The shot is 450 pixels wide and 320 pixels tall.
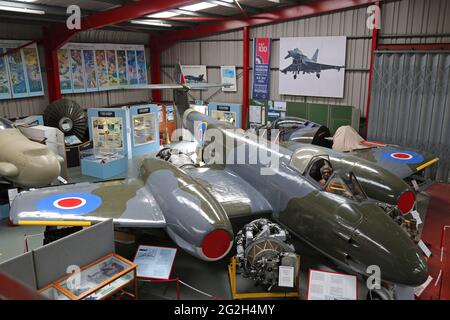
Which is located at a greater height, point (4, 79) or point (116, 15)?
point (116, 15)

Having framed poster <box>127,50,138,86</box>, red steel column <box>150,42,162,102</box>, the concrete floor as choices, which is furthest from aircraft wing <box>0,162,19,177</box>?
red steel column <box>150,42,162,102</box>

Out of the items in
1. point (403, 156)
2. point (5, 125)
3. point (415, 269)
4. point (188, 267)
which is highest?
point (5, 125)

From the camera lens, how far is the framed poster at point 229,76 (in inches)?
675

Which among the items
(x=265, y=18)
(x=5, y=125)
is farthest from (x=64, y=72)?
(x=265, y=18)

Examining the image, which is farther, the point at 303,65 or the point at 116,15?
the point at 303,65

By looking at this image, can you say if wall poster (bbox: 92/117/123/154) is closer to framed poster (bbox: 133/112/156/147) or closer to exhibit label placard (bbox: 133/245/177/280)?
framed poster (bbox: 133/112/156/147)

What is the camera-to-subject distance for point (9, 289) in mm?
1096

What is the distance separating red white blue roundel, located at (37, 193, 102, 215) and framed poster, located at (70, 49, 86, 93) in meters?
10.5

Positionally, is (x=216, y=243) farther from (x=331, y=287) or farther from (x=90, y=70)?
(x=90, y=70)

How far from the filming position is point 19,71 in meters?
13.6

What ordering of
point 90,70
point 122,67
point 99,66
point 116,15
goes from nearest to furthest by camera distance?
point 116,15 < point 90,70 < point 99,66 < point 122,67

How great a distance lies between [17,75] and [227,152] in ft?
32.2

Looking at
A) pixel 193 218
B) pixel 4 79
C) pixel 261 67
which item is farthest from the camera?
pixel 261 67

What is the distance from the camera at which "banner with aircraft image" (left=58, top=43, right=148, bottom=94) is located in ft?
50.0
